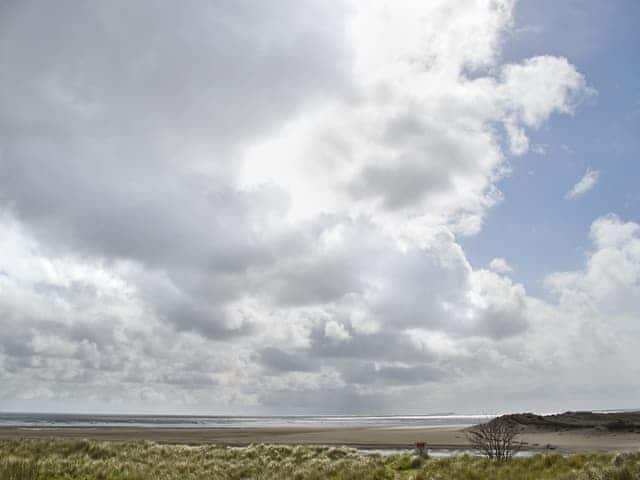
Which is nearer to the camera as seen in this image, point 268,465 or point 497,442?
point 497,442

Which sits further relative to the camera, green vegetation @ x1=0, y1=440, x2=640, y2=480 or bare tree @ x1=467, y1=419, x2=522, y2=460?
bare tree @ x1=467, y1=419, x2=522, y2=460

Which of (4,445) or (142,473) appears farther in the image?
(4,445)

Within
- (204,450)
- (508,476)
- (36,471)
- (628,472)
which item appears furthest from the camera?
(204,450)

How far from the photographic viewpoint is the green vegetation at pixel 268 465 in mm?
17797

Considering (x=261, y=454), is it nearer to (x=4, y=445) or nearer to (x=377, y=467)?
(x=377, y=467)

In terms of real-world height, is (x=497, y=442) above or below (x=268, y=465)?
above

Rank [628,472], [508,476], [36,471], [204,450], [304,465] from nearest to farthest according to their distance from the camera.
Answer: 1. [628,472]
2. [508,476]
3. [36,471]
4. [304,465]
5. [204,450]

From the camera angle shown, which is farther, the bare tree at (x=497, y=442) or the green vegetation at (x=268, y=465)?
the bare tree at (x=497, y=442)

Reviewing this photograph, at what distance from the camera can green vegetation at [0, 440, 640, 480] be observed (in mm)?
17797

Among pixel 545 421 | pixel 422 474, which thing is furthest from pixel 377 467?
pixel 545 421

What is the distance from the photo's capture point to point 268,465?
23.0 metres

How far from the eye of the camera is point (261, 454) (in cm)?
2683

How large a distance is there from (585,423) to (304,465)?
50673 mm

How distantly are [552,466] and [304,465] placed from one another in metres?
10.4
